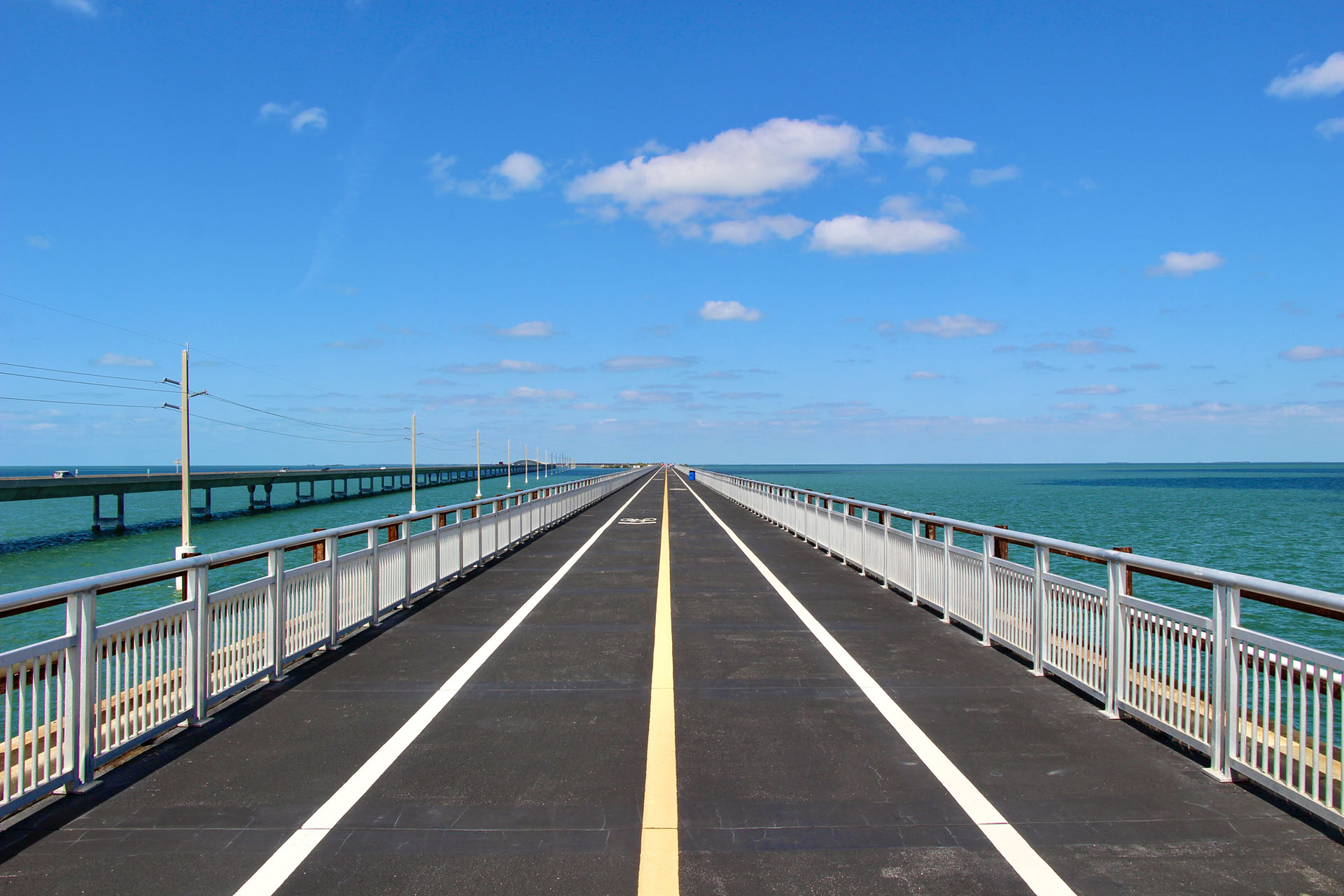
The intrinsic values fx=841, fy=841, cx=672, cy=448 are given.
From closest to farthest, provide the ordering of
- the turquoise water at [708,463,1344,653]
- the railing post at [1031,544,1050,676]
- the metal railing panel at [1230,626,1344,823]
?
the metal railing panel at [1230,626,1344,823] → the railing post at [1031,544,1050,676] → the turquoise water at [708,463,1344,653]

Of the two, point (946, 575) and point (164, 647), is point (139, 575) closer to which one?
point (164, 647)

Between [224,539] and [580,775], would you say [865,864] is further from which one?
[224,539]

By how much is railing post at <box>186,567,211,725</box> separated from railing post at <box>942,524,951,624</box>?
7811 millimetres

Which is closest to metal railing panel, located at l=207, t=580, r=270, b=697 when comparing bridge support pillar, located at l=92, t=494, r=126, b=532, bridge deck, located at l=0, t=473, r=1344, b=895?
bridge deck, located at l=0, t=473, r=1344, b=895

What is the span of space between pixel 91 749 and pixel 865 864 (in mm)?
4608

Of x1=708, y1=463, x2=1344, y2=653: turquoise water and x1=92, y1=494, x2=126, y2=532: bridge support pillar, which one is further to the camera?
x1=92, y1=494, x2=126, y2=532: bridge support pillar

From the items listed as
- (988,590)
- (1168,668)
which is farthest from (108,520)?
(1168,668)

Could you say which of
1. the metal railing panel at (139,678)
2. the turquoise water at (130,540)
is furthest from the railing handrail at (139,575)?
the turquoise water at (130,540)

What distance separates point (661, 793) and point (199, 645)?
12.5 feet

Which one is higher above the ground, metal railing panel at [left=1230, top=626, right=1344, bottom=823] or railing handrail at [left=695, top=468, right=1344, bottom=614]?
railing handrail at [left=695, top=468, right=1344, bottom=614]

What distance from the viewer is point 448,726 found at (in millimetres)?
6184

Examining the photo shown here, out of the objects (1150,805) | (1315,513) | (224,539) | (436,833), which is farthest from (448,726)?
(1315,513)

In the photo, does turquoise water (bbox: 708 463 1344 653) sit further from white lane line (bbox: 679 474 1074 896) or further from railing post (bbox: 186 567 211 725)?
railing post (bbox: 186 567 211 725)

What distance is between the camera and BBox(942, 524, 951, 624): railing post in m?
10.3
